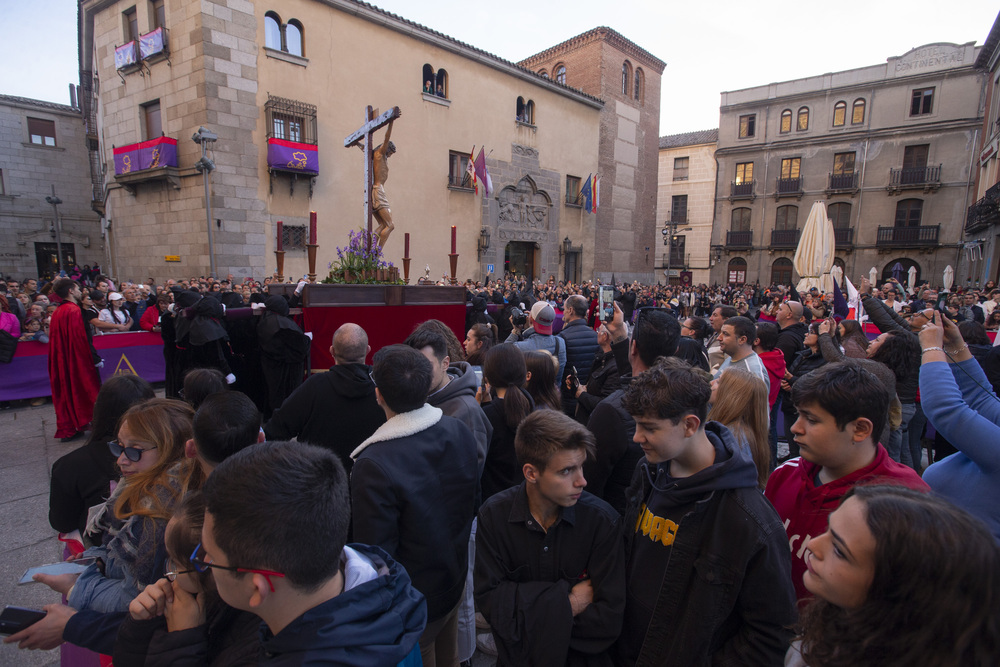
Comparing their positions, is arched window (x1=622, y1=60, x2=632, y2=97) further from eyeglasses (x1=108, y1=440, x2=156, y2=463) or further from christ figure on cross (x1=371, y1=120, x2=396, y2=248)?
eyeglasses (x1=108, y1=440, x2=156, y2=463)

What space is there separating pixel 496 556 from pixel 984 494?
6.18 ft

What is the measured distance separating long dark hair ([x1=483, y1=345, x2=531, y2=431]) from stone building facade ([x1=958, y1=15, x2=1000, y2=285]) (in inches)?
871

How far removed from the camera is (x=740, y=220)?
3162 cm

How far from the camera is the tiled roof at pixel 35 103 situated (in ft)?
73.8

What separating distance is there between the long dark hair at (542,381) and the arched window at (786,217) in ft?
105

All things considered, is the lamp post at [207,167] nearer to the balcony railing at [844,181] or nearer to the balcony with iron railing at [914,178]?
the balcony railing at [844,181]

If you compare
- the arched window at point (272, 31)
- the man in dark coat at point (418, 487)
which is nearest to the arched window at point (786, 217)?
the arched window at point (272, 31)

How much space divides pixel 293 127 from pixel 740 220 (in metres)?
27.7

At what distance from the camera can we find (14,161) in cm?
2270

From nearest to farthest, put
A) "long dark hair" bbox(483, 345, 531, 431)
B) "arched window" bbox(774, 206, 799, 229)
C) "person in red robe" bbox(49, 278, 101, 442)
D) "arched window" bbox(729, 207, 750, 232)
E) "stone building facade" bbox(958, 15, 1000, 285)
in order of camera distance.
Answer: "long dark hair" bbox(483, 345, 531, 431) → "person in red robe" bbox(49, 278, 101, 442) → "stone building facade" bbox(958, 15, 1000, 285) → "arched window" bbox(774, 206, 799, 229) → "arched window" bbox(729, 207, 750, 232)

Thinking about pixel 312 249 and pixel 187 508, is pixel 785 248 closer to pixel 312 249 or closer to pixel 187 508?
pixel 312 249

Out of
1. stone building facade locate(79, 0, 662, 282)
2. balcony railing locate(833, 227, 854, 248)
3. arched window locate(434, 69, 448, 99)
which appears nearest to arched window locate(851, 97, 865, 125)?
balcony railing locate(833, 227, 854, 248)

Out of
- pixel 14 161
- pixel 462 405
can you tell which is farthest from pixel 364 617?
pixel 14 161

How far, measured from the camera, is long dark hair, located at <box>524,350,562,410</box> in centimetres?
328
